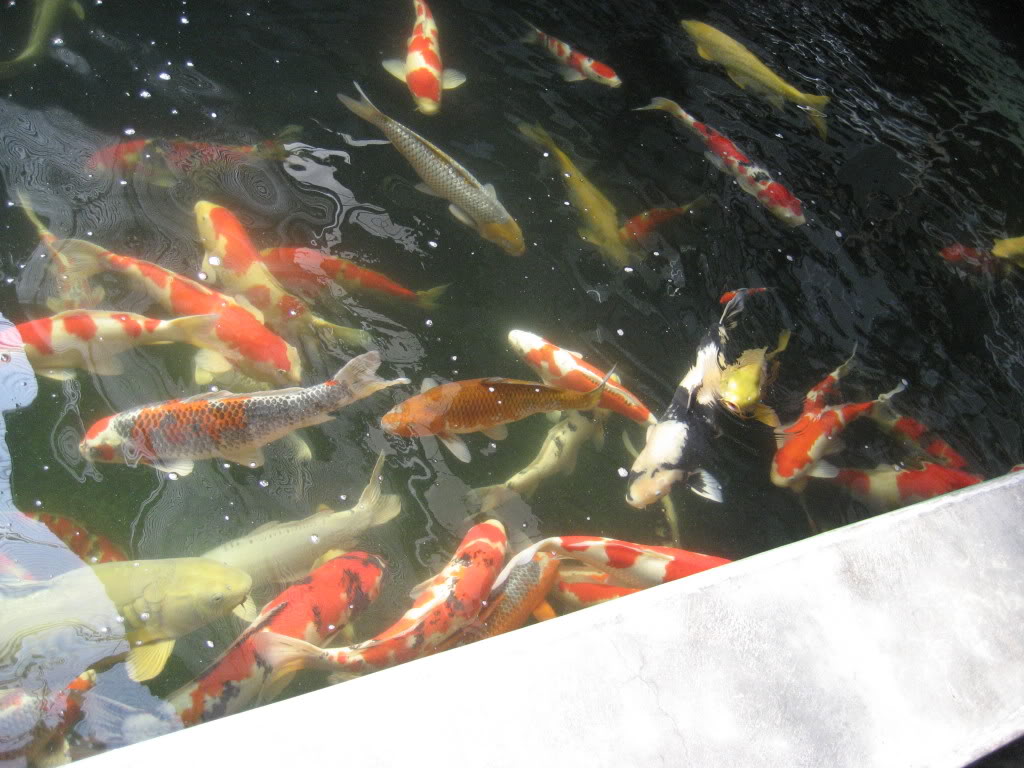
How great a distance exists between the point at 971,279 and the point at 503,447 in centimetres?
303

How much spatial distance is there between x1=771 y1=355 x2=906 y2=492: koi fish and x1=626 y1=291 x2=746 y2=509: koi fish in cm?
33

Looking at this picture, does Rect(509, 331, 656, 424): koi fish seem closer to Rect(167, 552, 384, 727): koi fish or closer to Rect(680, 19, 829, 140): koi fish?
Rect(167, 552, 384, 727): koi fish

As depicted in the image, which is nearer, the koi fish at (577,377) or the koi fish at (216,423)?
the koi fish at (216,423)

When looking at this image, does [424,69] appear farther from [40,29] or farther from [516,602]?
[516,602]

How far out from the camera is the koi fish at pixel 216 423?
261 centimetres

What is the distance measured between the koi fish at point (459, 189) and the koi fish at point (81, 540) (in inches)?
83.4

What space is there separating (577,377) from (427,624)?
4.22 ft

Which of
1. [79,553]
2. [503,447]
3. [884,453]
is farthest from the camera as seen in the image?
[884,453]

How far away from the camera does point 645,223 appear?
13.0 feet

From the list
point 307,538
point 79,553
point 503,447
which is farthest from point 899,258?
point 79,553

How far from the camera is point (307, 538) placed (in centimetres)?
267

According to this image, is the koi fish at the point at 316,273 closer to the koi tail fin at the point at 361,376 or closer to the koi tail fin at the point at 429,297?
the koi tail fin at the point at 429,297

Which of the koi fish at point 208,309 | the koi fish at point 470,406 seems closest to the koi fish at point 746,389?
the koi fish at point 470,406

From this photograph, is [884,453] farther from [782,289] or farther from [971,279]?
[971,279]
